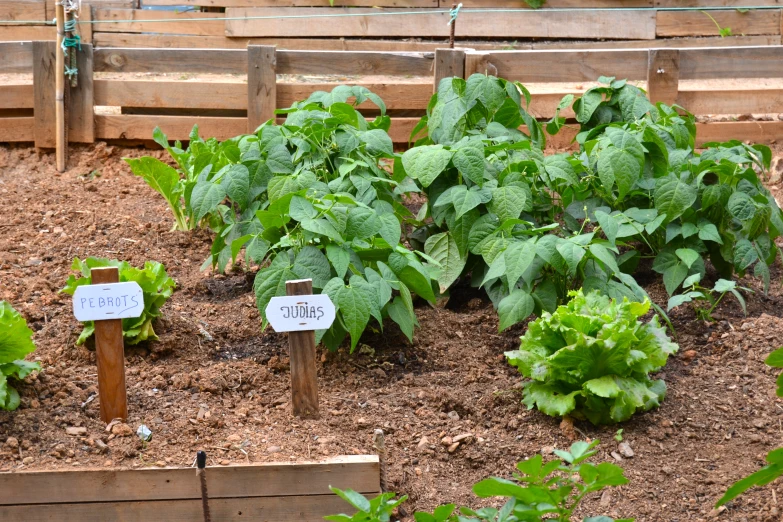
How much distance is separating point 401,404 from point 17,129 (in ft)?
11.6

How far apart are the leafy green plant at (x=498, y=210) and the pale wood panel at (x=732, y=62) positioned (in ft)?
4.68

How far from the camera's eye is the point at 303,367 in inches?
102

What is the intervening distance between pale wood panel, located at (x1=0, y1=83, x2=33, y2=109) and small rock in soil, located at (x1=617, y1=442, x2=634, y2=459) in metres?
4.10

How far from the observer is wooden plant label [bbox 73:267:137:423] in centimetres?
248

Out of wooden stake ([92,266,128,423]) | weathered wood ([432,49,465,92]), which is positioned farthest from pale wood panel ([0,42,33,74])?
wooden stake ([92,266,128,423])

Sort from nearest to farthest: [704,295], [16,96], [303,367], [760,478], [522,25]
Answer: [760,478] → [303,367] → [704,295] → [16,96] → [522,25]

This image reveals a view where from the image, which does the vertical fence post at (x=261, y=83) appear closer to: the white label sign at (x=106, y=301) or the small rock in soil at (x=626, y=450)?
the white label sign at (x=106, y=301)

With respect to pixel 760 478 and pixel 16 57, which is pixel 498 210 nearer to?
pixel 760 478

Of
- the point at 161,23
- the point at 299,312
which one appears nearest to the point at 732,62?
the point at 299,312

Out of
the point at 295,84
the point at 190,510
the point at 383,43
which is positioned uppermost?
the point at 383,43

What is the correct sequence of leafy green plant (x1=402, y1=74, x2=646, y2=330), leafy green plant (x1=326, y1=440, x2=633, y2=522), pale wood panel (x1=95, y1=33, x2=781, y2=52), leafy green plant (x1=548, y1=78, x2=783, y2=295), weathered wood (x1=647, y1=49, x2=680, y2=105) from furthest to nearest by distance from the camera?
pale wood panel (x1=95, y1=33, x2=781, y2=52) → weathered wood (x1=647, y1=49, x2=680, y2=105) → leafy green plant (x1=548, y1=78, x2=783, y2=295) → leafy green plant (x1=402, y1=74, x2=646, y2=330) → leafy green plant (x1=326, y1=440, x2=633, y2=522)

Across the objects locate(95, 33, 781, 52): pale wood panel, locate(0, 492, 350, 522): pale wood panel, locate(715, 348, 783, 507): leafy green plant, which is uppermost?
locate(95, 33, 781, 52): pale wood panel

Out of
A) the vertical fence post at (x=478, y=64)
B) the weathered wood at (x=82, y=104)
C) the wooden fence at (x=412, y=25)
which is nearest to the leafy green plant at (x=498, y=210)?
the vertical fence post at (x=478, y=64)

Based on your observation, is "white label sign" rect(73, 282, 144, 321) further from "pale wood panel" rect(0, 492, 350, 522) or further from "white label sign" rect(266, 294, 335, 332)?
"pale wood panel" rect(0, 492, 350, 522)
